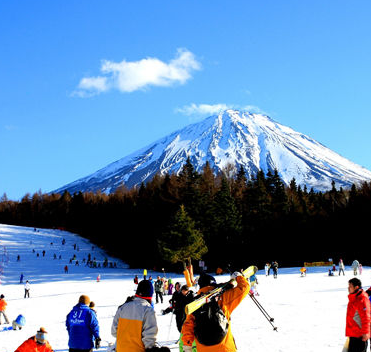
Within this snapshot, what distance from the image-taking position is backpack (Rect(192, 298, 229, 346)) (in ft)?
13.3

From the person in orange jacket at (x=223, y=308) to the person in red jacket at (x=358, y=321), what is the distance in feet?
7.59

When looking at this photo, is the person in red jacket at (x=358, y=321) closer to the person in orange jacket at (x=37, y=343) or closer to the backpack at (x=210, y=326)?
the backpack at (x=210, y=326)

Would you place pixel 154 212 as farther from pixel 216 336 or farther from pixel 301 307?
pixel 216 336

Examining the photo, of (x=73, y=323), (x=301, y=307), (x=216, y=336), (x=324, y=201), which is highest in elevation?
(x=324, y=201)

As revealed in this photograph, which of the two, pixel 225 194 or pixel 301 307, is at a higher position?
pixel 225 194

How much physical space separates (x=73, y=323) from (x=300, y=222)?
1877 inches

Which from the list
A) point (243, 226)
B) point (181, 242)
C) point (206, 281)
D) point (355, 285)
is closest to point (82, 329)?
point (206, 281)

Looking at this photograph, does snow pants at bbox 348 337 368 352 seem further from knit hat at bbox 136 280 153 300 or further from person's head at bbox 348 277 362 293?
knit hat at bbox 136 280 153 300

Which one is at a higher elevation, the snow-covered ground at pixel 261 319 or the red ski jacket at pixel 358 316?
the red ski jacket at pixel 358 316

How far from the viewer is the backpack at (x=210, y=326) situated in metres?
4.06

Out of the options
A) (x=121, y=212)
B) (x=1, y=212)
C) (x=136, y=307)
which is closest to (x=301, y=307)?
(x=136, y=307)

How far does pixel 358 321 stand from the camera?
575 cm

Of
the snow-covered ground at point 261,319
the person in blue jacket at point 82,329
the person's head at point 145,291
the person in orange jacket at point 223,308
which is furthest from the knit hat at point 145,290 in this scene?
the snow-covered ground at point 261,319

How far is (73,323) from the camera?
19.5 feet
